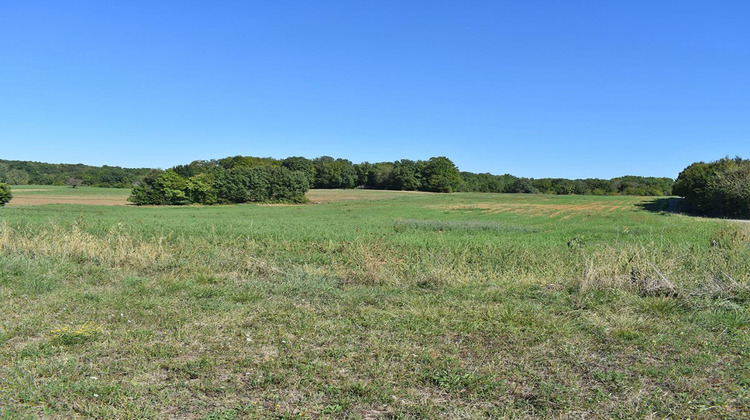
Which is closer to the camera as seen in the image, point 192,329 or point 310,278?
point 192,329

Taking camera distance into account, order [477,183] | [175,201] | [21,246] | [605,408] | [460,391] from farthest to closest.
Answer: [477,183]
[175,201]
[21,246]
[460,391]
[605,408]

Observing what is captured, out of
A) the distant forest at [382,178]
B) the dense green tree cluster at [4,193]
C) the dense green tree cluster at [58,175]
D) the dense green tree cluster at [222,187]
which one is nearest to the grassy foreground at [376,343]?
the dense green tree cluster at [4,193]

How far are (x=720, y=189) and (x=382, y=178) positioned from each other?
81.6 m

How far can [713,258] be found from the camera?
34.9 ft

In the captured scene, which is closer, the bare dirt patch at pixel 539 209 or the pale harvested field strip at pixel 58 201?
the bare dirt patch at pixel 539 209

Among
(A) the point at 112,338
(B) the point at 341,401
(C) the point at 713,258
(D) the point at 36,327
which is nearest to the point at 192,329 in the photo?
(A) the point at 112,338

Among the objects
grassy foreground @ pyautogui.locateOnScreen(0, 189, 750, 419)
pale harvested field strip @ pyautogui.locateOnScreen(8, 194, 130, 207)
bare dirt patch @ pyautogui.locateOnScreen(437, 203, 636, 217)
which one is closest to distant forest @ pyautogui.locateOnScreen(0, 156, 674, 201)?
pale harvested field strip @ pyautogui.locateOnScreen(8, 194, 130, 207)

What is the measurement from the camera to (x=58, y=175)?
123 meters

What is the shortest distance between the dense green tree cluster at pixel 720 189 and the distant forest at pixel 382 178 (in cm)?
5918

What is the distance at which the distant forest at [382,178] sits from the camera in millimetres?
118500

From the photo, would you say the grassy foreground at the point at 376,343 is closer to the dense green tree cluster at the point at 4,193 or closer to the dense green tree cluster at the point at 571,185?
the dense green tree cluster at the point at 4,193

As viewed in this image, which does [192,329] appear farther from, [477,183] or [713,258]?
[477,183]

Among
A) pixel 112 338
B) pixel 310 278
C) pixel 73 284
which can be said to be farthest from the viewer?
pixel 310 278

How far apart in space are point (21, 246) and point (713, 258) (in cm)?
1910
